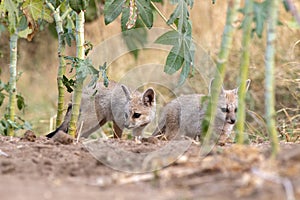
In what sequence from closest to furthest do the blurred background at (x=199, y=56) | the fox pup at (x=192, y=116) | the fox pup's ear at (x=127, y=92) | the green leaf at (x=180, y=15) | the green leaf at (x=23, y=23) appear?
the green leaf at (x=180, y=15) → the green leaf at (x=23, y=23) → the fox pup at (x=192, y=116) → the fox pup's ear at (x=127, y=92) → the blurred background at (x=199, y=56)

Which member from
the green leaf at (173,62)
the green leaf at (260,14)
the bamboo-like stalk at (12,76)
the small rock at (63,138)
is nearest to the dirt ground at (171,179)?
the green leaf at (260,14)

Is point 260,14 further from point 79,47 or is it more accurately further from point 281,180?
point 79,47

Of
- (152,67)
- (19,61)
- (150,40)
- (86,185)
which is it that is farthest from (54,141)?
(19,61)

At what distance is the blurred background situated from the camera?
754cm

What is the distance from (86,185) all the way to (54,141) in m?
1.86

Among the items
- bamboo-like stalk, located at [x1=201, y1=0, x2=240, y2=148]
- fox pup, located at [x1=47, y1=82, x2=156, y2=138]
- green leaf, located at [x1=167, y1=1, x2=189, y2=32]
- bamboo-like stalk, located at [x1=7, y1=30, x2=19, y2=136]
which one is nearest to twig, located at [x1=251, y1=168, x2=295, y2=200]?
bamboo-like stalk, located at [x1=201, y1=0, x2=240, y2=148]

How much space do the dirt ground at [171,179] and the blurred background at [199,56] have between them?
125 inches

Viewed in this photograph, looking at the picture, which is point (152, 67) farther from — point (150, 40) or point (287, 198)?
point (287, 198)

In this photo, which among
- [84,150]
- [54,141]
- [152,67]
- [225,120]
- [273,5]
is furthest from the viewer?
[152,67]

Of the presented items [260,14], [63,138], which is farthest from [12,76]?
[260,14]

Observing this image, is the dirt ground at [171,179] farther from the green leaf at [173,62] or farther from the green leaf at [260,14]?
the green leaf at [173,62]

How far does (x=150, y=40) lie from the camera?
10.8m

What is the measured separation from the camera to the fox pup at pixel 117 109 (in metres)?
6.73

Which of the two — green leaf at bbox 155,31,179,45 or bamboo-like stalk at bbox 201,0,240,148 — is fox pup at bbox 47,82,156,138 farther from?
bamboo-like stalk at bbox 201,0,240,148
